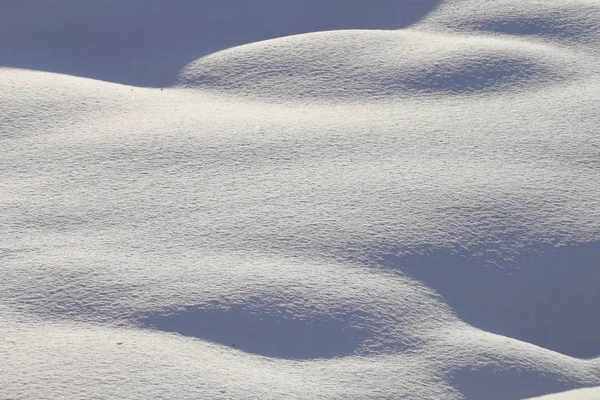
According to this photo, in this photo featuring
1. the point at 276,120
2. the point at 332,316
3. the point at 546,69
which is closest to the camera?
the point at 332,316

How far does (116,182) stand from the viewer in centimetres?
505

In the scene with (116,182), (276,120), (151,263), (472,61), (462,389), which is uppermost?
(472,61)

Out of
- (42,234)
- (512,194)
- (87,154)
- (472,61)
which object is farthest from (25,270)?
(472,61)

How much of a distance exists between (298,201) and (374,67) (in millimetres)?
1986

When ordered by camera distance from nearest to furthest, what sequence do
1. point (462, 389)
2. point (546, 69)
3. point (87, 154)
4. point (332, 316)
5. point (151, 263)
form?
point (462, 389)
point (332, 316)
point (151, 263)
point (87, 154)
point (546, 69)

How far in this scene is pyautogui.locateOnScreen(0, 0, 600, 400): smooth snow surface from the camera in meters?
3.77

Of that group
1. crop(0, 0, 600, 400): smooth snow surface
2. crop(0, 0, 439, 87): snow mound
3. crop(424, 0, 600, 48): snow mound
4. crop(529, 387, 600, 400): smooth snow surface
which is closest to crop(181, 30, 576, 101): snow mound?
crop(0, 0, 600, 400): smooth snow surface

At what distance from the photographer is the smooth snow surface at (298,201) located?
148 inches

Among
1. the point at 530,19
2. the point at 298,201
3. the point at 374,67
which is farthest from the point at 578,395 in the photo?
the point at 530,19

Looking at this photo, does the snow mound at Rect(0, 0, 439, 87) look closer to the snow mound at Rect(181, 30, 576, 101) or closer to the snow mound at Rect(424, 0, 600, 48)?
the snow mound at Rect(424, 0, 600, 48)

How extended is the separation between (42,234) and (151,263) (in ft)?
2.34

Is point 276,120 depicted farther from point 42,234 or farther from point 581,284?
point 581,284

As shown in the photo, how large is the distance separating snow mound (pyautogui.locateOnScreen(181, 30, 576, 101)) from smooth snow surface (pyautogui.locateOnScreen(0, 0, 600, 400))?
0.02m

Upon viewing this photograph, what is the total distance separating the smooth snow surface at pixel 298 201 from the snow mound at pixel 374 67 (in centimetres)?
2
